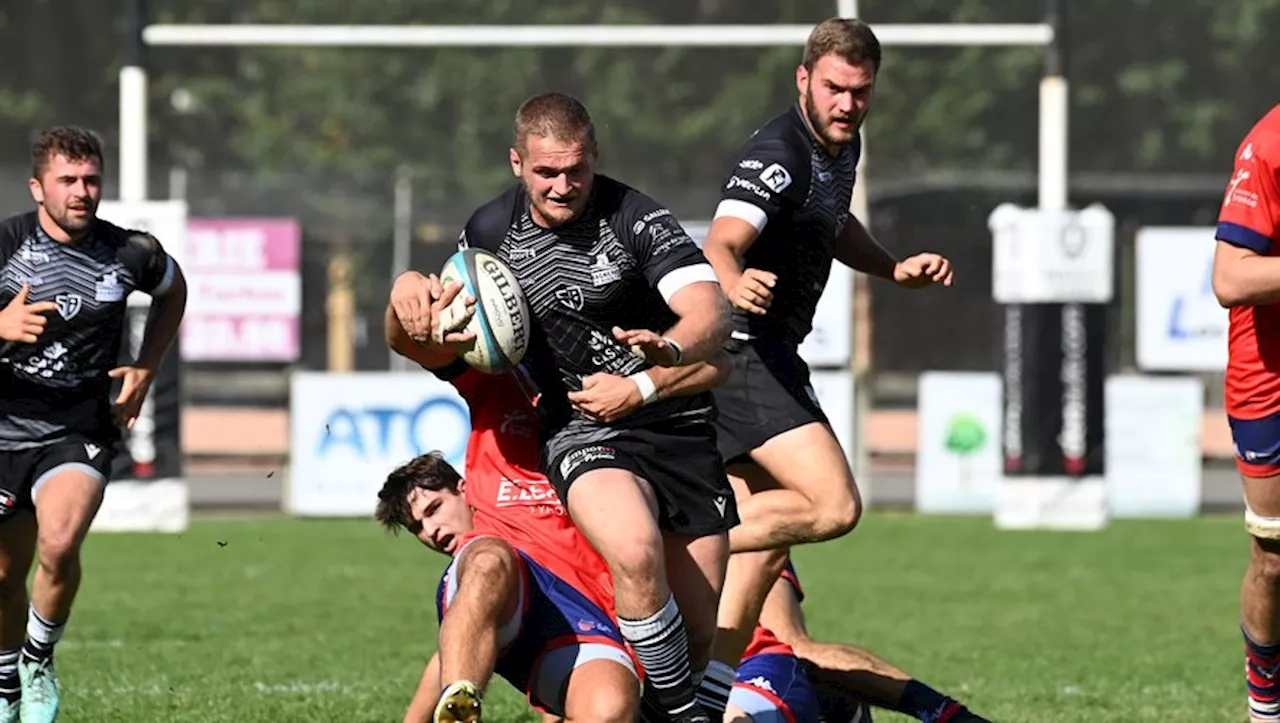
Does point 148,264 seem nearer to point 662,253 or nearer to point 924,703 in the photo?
point 662,253

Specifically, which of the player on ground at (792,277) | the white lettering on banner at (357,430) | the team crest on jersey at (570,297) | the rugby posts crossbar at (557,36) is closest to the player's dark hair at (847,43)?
the player on ground at (792,277)

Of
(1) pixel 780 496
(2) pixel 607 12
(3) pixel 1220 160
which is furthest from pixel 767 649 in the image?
(3) pixel 1220 160

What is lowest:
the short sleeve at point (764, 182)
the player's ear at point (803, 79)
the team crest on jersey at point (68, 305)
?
the team crest on jersey at point (68, 305)

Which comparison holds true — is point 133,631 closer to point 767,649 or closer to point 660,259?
point 767,649

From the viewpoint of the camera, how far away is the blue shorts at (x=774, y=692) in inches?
276

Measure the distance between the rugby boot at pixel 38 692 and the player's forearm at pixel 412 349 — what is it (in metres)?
2.17

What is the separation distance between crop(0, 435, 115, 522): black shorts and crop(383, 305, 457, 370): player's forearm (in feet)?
6.40

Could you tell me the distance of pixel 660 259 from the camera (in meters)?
6.52

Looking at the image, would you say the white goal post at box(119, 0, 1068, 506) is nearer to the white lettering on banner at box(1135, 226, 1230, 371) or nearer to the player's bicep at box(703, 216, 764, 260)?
the white lettering on banner at box(1135, 226, 1230, 371)

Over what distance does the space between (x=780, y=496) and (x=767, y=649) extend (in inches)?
21.7

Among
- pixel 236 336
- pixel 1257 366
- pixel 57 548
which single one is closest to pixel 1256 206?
pixel 1257 366

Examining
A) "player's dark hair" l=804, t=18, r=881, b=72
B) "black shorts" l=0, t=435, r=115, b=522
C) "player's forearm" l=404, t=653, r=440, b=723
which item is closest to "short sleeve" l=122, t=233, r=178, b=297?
"black shorts" l=0, t=435, r=115, b=522

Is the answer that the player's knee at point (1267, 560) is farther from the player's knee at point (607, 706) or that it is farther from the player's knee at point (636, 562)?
the player's knee at point (607, 706)

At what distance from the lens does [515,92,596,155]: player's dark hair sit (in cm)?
635
